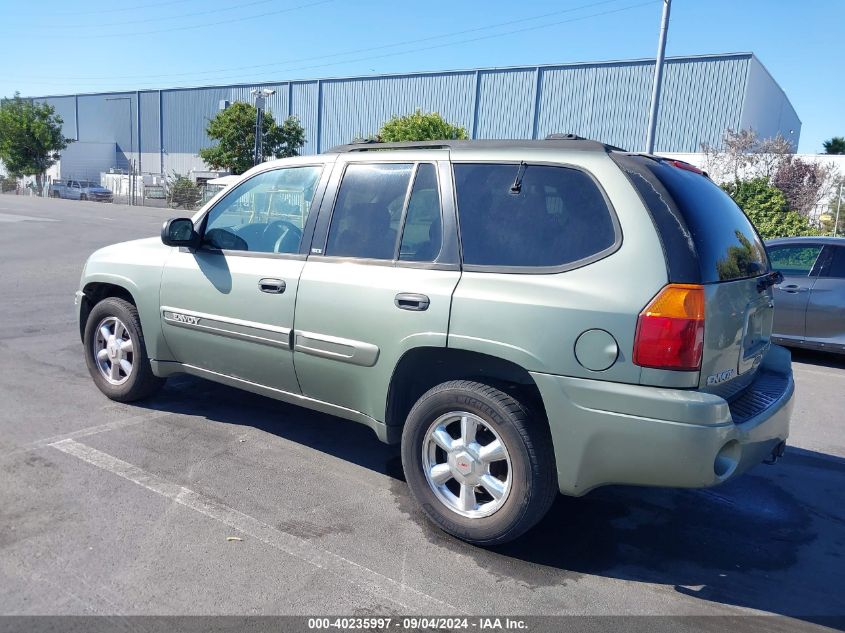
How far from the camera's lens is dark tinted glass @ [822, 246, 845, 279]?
8.05 m

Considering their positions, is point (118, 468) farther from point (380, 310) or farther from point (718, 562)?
point (718, 562)

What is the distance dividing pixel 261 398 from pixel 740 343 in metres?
3.83

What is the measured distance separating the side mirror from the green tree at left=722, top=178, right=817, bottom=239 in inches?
673

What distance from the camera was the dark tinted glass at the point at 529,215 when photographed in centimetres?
329

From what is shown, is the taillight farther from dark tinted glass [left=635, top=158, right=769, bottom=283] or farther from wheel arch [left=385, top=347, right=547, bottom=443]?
wheel arch [left=385, top=347, right=547, bottom=443]

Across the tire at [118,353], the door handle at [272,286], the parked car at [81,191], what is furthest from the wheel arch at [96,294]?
the parked car at [81,191]

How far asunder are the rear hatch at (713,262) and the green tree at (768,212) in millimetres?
16395

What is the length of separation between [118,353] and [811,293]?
288 inches

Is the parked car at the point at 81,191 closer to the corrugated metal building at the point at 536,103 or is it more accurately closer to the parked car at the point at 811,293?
the corrugated metal building at the point at 536,103

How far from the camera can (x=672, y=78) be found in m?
38.2

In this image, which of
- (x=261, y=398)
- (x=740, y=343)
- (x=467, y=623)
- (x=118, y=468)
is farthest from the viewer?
(x=261, y=398)

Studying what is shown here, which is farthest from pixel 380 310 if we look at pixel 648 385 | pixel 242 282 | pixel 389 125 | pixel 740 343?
pixel 389 125

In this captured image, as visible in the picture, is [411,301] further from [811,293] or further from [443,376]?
[811,293]

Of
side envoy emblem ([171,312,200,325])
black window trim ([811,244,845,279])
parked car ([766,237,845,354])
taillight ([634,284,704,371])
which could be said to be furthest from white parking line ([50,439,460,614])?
black window trim ([811,244,845,279])
